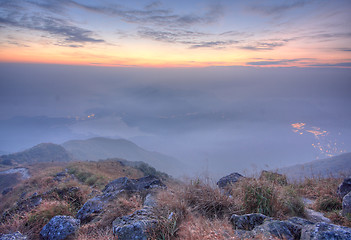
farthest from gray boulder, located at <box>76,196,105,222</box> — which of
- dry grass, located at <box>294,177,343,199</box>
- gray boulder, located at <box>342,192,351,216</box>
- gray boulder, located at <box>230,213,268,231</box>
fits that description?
dry grass, located at <box>294,177,343,199</box>

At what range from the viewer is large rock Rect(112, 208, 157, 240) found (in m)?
3.58

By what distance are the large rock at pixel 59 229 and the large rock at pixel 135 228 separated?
120 cm

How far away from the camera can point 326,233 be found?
2928 millimetres

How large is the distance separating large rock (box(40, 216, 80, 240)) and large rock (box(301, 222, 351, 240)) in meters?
4.58

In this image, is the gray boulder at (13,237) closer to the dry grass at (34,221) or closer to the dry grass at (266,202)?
the dry grass at (34,221)

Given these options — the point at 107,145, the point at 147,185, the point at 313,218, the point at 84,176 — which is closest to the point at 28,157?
the point at 84,176

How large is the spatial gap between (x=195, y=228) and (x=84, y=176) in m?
13.6

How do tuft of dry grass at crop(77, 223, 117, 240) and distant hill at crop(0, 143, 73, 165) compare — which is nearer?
tuft of dry grass at crop(77, 223, 117, 240)

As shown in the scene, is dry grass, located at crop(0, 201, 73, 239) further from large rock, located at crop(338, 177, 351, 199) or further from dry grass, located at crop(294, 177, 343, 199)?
large rock, located at crop(338, 177, 351, 199)

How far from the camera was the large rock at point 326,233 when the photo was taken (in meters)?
2.83

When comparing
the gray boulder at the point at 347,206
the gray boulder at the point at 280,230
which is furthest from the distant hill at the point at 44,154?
the gray boulder at the point at 347,206

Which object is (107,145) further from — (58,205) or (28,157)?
(58,205)

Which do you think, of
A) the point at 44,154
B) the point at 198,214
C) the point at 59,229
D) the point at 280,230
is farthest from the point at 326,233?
the point at 44,154

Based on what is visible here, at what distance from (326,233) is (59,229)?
5012 millimetres
